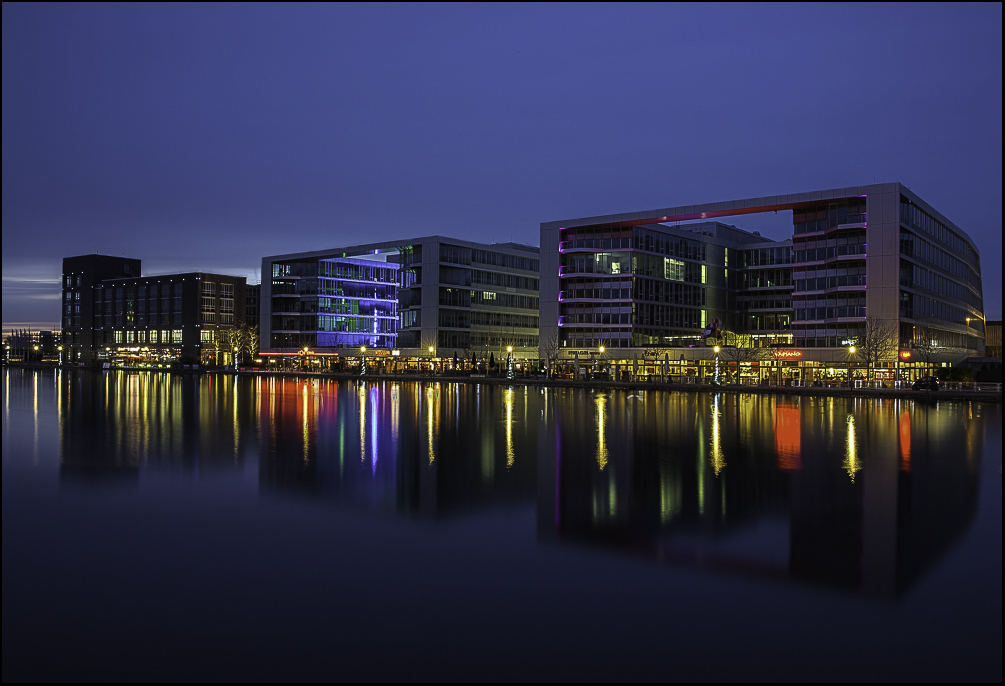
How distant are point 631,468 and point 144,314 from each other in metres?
151

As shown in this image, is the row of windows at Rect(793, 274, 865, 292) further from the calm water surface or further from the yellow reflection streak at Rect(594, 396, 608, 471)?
the calm water surface

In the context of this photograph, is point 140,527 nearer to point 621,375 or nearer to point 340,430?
point 340,430

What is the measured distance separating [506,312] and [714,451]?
312 feet

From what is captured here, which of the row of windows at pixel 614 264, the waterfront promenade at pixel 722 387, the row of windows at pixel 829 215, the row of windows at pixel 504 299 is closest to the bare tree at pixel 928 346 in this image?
the waterfront promenade at pixel 722 387

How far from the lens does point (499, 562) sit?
11.7 metres

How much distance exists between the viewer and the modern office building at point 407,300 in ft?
356

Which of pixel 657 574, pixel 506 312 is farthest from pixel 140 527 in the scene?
pixel 506 312

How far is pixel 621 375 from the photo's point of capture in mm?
86125

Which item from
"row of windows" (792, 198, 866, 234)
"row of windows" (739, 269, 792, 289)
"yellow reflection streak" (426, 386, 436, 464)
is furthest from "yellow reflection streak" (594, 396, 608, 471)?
"row of windows" (739, 269, 792, 289)

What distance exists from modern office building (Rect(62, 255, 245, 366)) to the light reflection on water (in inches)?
4349

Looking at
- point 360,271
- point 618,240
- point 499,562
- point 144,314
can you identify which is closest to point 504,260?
point 360,271

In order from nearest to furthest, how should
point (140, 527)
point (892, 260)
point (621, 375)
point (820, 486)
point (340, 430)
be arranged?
point (140, 527) < point (820, 486) < point (340, 430) < point (892, 260) < point (621, 375)

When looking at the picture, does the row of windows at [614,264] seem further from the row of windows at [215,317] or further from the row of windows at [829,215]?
the row of windows at [215,317]

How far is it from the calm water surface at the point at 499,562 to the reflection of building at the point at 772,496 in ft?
0.28
